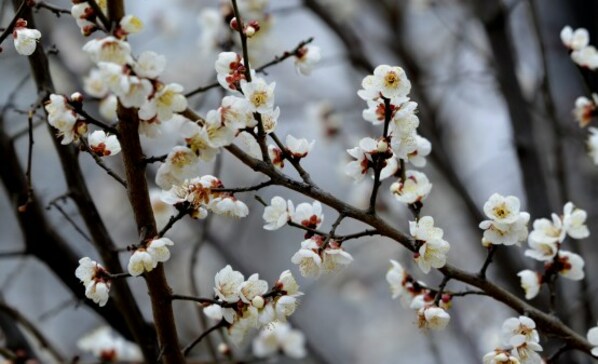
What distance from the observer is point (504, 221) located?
1270 millimetres

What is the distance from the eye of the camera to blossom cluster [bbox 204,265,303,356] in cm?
124

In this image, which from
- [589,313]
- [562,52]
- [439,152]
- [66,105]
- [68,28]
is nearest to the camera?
[66,105]

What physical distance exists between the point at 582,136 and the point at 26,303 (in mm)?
5133

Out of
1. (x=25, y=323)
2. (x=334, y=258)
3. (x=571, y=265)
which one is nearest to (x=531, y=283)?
(x=571, y=265)

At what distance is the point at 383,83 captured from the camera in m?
1.21

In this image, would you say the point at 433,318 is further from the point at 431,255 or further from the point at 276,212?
the point at 276,212

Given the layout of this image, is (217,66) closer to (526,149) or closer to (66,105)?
(66,105)

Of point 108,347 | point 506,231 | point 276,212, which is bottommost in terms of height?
point 108,347

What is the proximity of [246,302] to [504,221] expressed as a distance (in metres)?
0.46

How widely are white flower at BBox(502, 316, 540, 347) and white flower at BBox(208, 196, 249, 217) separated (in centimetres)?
50

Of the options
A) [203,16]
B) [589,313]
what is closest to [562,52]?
[589,313]

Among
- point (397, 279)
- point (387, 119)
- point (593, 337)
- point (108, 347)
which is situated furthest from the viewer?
point (108, 347)

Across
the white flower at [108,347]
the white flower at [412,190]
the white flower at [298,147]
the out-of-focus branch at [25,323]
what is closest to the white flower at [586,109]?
the white flower at [412,190]

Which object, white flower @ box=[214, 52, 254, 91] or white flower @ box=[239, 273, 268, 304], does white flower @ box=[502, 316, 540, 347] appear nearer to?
white flower @ box=[239, 273, 268, 304]
